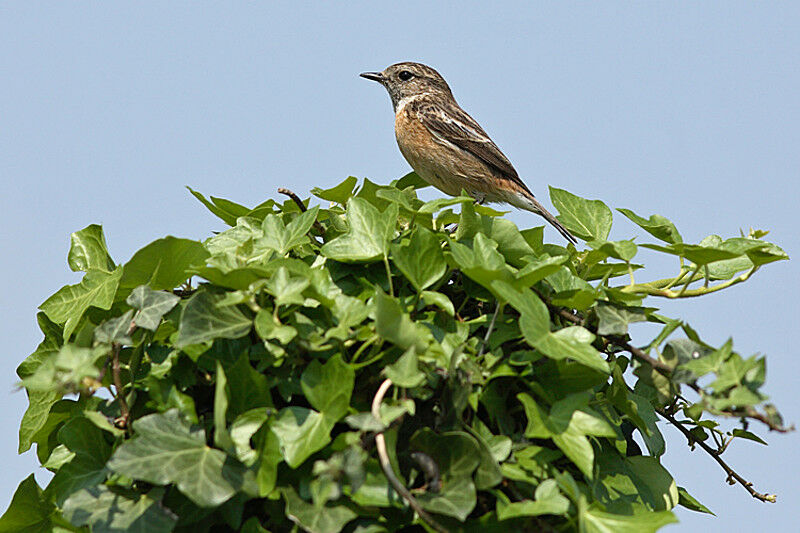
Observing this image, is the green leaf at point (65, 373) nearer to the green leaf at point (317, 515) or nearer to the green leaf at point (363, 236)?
the green leaf at point (317, 515)

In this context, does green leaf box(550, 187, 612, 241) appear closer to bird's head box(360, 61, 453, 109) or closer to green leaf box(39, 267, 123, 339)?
green leaf box(39, 267, 123, 339)

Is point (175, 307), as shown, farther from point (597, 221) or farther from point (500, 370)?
point (597, 221)

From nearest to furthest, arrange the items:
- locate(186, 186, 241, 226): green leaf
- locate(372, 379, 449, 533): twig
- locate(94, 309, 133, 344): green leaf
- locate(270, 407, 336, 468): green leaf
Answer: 1. locate(372, 379, 449, 533): twig
2. locate(270, 407, 336, 468): green leaf
3. locate(94, 309, 133, 344): green leaf
4. locate(186, 186, 241, 226): green leaf

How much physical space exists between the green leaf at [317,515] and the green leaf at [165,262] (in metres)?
0.66

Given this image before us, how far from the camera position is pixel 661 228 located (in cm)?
229

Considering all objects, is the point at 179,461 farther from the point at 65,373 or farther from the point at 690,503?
the point at 690,503

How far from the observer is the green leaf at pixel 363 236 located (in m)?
2.14

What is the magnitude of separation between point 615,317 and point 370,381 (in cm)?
65

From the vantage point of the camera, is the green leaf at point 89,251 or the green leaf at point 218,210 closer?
the green leaf at point 89,251

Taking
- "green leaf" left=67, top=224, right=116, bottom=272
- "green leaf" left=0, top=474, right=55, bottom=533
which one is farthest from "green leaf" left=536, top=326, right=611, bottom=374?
"green leaf" left=0, top=474, right=55, bottom=533

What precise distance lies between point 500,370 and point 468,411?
0.13m

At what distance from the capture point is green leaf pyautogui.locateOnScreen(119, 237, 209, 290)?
2.11 m

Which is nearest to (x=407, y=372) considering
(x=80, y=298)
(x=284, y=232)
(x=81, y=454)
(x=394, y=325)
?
(x=394, y=325)

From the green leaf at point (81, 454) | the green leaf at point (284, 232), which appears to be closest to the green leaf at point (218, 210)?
the green leaf at point (284, 232)
